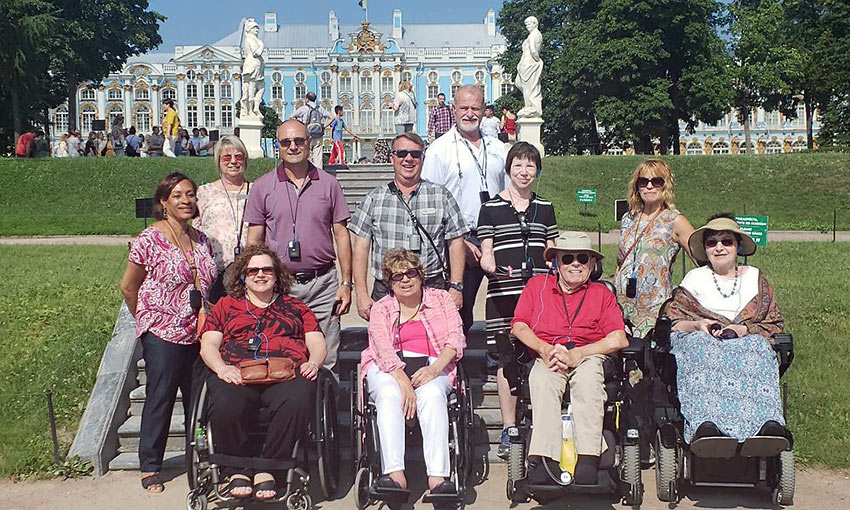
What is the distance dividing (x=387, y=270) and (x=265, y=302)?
2.39 ft

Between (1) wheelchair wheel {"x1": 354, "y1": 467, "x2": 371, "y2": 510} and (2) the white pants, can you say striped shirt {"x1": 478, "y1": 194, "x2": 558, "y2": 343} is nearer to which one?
(2) the white pants

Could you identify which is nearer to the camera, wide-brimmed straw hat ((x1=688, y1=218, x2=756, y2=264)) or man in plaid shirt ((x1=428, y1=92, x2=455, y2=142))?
wide-brimmed straw hat ((x1=688, y1=218, x2=756, y2=264))

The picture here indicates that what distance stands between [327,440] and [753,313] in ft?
8.27

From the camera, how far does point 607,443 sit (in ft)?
14.7

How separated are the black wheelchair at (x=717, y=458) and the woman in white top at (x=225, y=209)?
2692 mm

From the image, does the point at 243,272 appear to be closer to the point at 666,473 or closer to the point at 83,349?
the point at 666,473

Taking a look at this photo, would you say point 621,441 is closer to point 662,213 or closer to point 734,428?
point 734,428

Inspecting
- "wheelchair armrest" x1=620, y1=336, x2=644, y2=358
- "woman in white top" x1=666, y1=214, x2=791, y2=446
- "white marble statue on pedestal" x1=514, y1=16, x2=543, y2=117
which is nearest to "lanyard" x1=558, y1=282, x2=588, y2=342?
"wheelchair armrest" x1=620, y1=336, x2=644, y2=358

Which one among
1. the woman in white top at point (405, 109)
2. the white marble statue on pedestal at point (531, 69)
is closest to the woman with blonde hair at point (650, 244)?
the woman in white top at point (405, 109)

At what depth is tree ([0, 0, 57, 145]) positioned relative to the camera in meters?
26.0

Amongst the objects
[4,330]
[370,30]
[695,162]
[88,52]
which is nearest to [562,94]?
[695,162]

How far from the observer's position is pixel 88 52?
129 ft

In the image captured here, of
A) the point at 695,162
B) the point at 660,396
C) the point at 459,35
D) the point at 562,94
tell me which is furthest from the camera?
the point at 459,35

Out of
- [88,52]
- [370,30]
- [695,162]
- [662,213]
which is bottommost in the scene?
[662,213]
